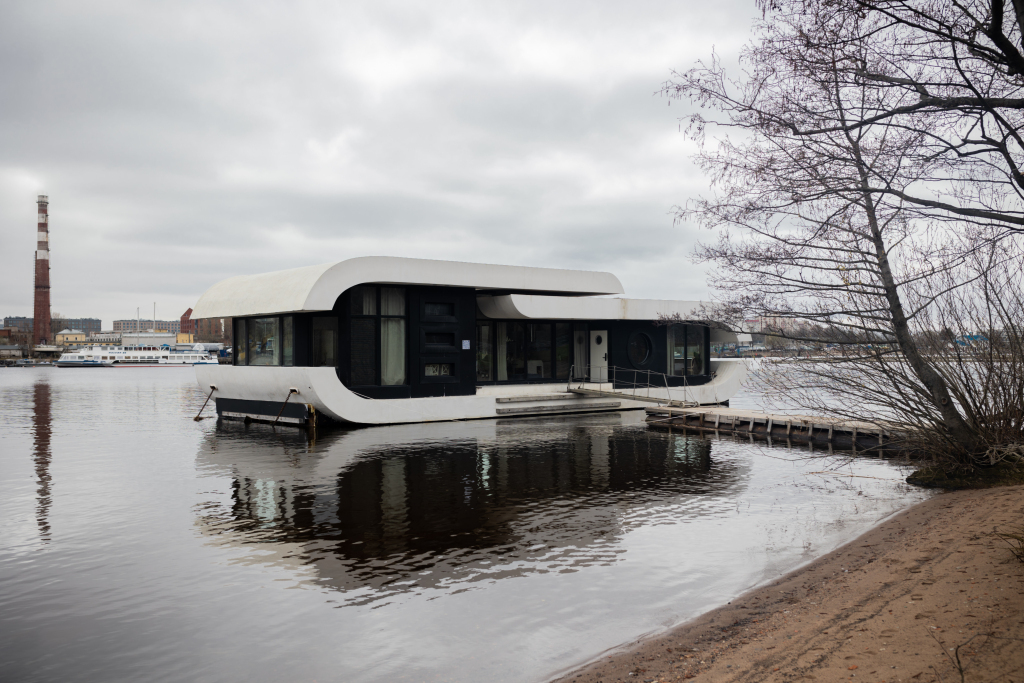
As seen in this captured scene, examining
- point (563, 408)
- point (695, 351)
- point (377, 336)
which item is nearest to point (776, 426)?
point (563, 408)

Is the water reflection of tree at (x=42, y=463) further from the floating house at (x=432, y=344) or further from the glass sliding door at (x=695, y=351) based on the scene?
the glass sliding door at (x=695, y=351)

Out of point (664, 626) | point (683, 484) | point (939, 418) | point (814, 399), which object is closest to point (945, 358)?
point (939, 418)

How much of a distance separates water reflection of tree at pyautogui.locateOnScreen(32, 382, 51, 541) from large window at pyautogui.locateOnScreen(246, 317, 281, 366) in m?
6.39

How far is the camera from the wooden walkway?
18422 mm

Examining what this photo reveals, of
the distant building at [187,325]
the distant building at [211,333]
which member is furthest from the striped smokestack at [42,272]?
the distant building at [187,325]

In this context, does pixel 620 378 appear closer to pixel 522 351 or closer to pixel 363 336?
pixel 522 351

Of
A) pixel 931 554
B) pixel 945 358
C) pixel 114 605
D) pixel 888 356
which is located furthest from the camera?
pixel 945 358

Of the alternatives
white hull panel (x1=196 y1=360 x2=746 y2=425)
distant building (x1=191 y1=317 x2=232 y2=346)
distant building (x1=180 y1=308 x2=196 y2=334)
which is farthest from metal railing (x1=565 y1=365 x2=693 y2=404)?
distant building (x1=180 y1=308 x2=196 y2=334)

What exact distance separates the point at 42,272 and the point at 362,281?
104 m

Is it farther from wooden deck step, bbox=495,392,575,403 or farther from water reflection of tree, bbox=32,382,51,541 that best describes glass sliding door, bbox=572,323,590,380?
water reflection of tree, bbox=32,382,51,541

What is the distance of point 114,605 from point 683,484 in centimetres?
909

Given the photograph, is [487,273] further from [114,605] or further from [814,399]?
[114,605]

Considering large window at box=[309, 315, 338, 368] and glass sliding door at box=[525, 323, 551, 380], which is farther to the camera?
glass sliding door at box=[525, 323, 551, 380]

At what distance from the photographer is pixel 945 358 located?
37.4 ft
